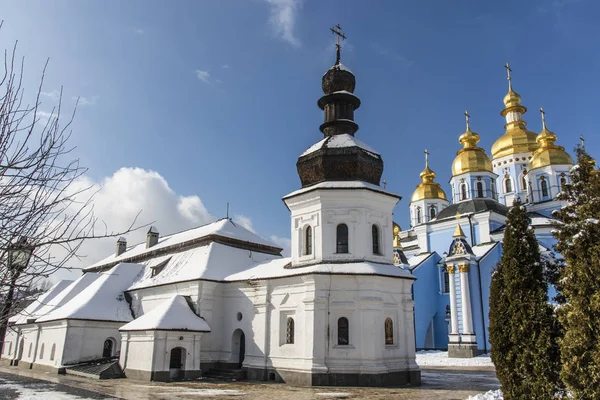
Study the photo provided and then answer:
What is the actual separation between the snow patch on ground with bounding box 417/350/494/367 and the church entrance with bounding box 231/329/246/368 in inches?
465

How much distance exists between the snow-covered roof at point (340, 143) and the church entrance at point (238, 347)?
863 centimetres

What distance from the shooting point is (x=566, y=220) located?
1098 centimetres

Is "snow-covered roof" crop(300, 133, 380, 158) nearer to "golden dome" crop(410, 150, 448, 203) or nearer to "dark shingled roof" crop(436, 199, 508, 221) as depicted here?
Result: "dark shingled roof" crop(436, 199, 508, 221)

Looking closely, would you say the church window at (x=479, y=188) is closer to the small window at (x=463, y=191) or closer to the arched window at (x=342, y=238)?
the small window at (x=463, y=191)

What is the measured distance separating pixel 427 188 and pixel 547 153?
38.0ft

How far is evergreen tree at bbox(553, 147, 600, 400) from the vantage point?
30.4 ft

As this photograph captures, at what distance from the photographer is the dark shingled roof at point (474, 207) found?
38.7 meters

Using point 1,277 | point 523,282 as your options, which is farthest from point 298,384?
point 1,277

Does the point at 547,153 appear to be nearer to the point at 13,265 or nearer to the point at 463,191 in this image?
the point at 463,191

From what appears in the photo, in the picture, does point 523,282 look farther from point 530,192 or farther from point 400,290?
point 530,192

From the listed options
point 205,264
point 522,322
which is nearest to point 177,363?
point 205,264

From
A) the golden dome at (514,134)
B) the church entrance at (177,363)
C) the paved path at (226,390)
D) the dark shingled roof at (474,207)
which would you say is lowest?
the paved path at (226,390)

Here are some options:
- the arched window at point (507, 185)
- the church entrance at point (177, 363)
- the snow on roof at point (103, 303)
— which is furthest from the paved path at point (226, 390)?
the arched window at point (507, 185)

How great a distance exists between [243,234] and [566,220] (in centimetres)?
1866
